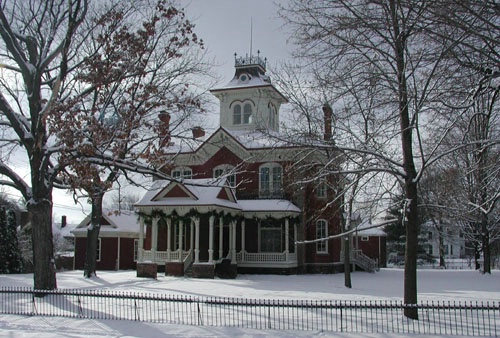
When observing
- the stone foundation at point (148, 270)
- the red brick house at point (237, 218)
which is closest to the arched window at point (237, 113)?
the red brick house at point (237, 218)

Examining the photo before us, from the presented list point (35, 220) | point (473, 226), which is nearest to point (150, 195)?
point (35, 220)

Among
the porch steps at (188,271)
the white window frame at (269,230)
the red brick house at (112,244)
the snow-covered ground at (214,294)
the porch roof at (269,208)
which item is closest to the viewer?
the snow-covered ground at (214,294)

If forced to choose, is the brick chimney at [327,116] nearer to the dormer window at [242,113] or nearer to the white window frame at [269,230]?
the white window frame at [269,230]

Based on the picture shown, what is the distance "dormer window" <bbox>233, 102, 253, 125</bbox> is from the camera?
122ft

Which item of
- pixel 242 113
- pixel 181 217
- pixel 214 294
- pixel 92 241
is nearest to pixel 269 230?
pixel 181 217

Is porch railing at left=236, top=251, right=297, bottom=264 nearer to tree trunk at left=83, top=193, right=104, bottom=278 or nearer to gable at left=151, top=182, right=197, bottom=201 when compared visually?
gable at left=151, top=182, right=197, bottom=201

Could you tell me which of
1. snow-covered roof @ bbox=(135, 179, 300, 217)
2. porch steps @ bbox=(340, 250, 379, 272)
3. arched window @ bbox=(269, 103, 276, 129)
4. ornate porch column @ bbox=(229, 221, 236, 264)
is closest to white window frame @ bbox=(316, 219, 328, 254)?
snow-covered roof @ bbox=(135, 179, 300, 217)

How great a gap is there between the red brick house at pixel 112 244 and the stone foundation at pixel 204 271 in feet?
40.8

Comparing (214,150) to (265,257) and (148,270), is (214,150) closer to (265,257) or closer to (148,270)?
(265,257)

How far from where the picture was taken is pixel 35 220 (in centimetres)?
1723

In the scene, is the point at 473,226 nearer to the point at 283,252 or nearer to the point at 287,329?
the point at 283,252

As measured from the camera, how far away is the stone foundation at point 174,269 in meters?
28.4

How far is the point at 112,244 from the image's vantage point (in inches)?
1507

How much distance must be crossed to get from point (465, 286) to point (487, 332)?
12.9 metres
